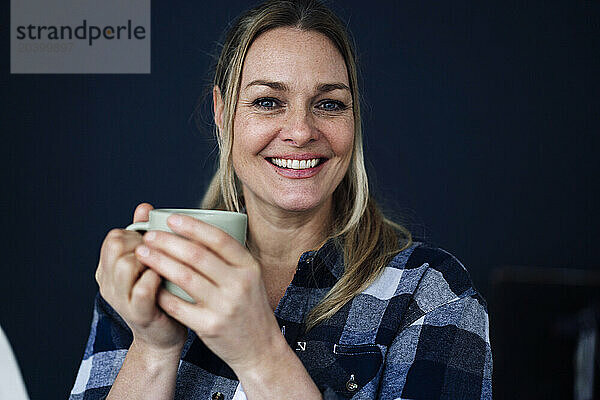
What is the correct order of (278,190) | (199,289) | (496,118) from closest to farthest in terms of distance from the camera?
(199,289) → (278,190) → (496,118)

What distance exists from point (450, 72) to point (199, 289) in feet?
6.08

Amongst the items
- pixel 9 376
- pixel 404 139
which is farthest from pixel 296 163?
pixel 9 376

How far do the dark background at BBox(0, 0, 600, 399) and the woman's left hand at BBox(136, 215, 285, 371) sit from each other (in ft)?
5.29

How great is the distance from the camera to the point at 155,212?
78 centimetres

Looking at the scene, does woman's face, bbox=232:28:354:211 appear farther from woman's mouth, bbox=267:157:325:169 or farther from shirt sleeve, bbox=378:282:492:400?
shirt sleeve, bbox=378:282:492:400

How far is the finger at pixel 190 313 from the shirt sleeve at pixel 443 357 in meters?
0.37

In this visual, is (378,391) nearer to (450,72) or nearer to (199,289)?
(199,289)

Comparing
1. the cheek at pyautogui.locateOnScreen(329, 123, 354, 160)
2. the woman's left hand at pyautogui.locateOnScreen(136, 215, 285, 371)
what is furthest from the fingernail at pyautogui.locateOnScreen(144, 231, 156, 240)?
the cheek at pyautogui.locateOnScreen(329, 123, 354, 160)

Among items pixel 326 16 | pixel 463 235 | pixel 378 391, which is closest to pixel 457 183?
pixel 463 235

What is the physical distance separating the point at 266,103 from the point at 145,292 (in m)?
0.48

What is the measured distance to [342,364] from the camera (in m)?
1.10

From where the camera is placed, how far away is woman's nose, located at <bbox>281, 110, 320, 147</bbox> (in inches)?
44.6

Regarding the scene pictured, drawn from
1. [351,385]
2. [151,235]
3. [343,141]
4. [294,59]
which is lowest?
[351,385]

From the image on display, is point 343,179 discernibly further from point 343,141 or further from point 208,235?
point 208,235
